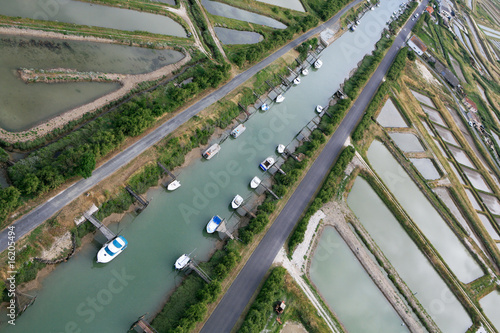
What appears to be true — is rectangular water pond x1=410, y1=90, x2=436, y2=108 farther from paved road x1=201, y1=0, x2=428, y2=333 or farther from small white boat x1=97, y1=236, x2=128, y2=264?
small white boat x1=97, y1=236, x2=128, y2=264

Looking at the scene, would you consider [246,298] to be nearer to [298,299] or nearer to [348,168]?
[298,299]

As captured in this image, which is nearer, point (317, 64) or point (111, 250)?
point (111, 250)

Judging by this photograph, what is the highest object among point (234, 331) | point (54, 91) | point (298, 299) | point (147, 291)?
point (54, 91)

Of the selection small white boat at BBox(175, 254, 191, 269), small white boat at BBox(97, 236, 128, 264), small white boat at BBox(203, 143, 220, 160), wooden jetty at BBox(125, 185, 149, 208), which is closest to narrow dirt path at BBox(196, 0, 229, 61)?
small white boat at BBox(203, 143, 220, 160)

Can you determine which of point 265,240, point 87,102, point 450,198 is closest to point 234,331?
point 265,240

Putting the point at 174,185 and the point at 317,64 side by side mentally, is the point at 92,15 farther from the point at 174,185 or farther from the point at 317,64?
the point at 317,64

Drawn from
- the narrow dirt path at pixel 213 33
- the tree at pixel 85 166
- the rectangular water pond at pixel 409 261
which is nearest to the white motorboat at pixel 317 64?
the narrow dirt path at pixel 213 33

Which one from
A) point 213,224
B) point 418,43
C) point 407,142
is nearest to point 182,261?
point 213,224
